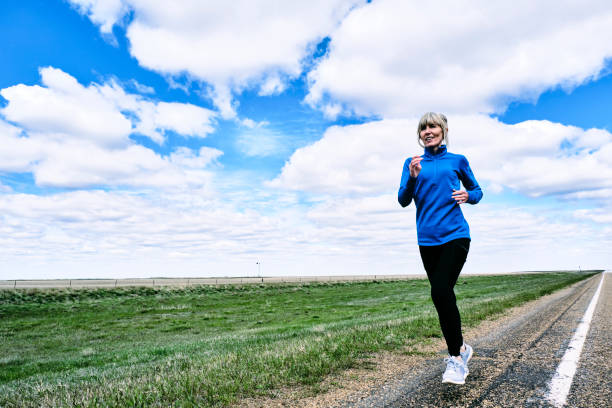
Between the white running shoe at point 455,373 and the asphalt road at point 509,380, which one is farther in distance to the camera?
the white running shoe at point 455,373

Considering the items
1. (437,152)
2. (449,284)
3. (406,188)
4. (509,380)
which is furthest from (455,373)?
(437,152)

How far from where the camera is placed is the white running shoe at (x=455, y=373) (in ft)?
11.7

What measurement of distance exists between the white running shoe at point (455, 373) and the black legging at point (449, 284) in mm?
83

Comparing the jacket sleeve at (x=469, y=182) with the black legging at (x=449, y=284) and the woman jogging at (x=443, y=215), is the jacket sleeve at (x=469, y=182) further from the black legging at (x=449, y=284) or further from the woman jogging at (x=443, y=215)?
the black legging at (x=449, y=284)

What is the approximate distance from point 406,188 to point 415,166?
1.02ft

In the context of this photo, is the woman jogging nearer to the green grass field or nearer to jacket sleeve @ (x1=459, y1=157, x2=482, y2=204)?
jacket sleeve @ (x1=459, y1=157, x2=482, y2=204)

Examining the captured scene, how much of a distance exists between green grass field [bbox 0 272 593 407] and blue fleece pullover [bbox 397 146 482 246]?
201 centimetres

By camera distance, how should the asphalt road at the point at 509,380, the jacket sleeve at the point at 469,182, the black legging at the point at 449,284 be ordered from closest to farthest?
the asphalt road at the point at 509,380 < the black legging at the point at 449,284 < the jacket sleeve at the point at 469,182

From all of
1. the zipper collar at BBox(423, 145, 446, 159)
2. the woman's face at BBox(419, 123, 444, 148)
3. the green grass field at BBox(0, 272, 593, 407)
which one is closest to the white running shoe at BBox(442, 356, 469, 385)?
the green grass field at BBox(0, 272, 593, 407)

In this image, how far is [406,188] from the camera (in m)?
3.85

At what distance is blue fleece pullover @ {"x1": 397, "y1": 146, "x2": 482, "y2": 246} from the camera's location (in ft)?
12.0

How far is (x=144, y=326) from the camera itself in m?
22.5

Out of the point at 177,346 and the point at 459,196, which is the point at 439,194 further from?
the point at 177,346

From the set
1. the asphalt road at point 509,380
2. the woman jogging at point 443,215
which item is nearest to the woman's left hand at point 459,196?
the woman jogging at point 443,215
